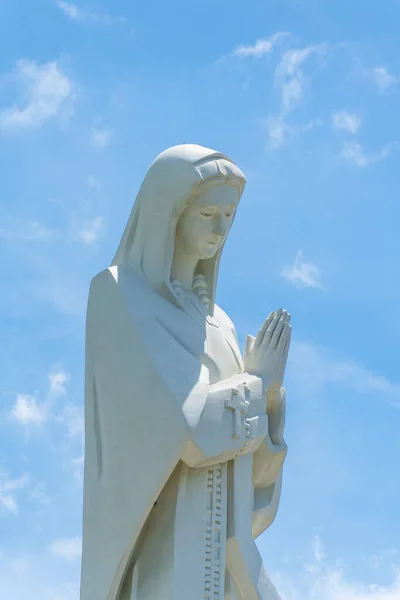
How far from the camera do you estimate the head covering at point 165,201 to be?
9.08 metres

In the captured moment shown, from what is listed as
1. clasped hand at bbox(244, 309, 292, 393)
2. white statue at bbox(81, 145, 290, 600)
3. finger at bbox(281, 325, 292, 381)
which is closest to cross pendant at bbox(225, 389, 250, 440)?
white statue at bbox(81, 145, 290, 600)

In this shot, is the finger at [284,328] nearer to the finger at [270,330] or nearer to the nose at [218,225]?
the finger at [270,330]

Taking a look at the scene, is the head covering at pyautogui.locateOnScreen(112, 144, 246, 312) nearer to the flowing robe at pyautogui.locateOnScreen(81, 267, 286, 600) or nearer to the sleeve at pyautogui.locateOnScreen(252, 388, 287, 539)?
the flowing robe at pyautogui.locateOnScreen(81, 267, 286, 600)

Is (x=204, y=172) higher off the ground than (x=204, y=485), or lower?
higher

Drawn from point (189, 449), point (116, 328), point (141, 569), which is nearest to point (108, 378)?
point (116, 328)

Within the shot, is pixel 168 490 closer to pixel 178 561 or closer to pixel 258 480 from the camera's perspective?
pixel 178 561

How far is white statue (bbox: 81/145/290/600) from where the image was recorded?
27.0 ft

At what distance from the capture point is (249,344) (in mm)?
9344

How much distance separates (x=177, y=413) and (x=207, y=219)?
6.10ft

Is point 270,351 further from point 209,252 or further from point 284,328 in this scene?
point 209,252

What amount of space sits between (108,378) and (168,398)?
641 millimetres

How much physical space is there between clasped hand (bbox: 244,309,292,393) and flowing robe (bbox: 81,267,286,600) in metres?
0.17

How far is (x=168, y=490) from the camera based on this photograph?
27.7ft

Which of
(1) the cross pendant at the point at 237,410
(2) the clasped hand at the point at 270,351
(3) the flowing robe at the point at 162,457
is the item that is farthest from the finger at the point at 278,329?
(1) the cross pendant at the point at 237,410
